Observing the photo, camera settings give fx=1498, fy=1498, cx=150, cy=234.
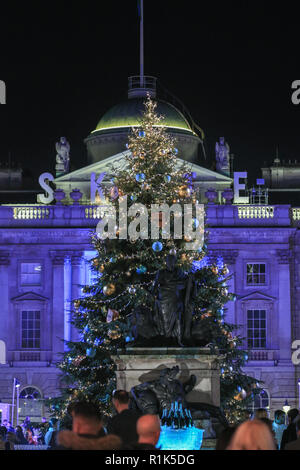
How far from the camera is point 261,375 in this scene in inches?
3004

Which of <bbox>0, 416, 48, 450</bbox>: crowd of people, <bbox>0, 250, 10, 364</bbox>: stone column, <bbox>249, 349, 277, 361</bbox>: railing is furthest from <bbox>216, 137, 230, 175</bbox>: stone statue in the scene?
<bbox>0, 416, 48, 450</bbox>: crowd of people

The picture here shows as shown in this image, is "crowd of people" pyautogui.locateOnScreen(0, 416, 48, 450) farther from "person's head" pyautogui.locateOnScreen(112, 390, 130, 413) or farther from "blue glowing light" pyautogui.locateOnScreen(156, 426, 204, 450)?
"blue glowing light" pyautogui.locateOnScreen(156, 426, 204, 450)

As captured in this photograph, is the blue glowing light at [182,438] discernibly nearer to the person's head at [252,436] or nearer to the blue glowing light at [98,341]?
the person's head at [252,436]

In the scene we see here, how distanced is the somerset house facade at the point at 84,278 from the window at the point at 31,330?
5 centimetres

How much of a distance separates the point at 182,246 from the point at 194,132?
48.9m

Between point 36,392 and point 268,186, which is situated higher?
point 268,186

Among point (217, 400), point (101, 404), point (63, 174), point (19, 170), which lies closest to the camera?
point (217, 400)

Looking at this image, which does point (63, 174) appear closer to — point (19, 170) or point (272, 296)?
point (19, 170)

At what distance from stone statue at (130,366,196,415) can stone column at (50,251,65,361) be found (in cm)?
4873

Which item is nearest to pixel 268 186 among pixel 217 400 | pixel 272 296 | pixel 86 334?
pixel 272 296

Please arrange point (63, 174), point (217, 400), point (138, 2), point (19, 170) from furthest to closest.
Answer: point (19, 170) → point (63, 174) → point (138, 2) → point (217, 400)

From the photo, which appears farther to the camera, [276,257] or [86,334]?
[276,257]

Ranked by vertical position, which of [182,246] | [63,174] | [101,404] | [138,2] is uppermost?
[138,2]

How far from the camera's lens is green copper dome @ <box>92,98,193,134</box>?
83125 millimetres
